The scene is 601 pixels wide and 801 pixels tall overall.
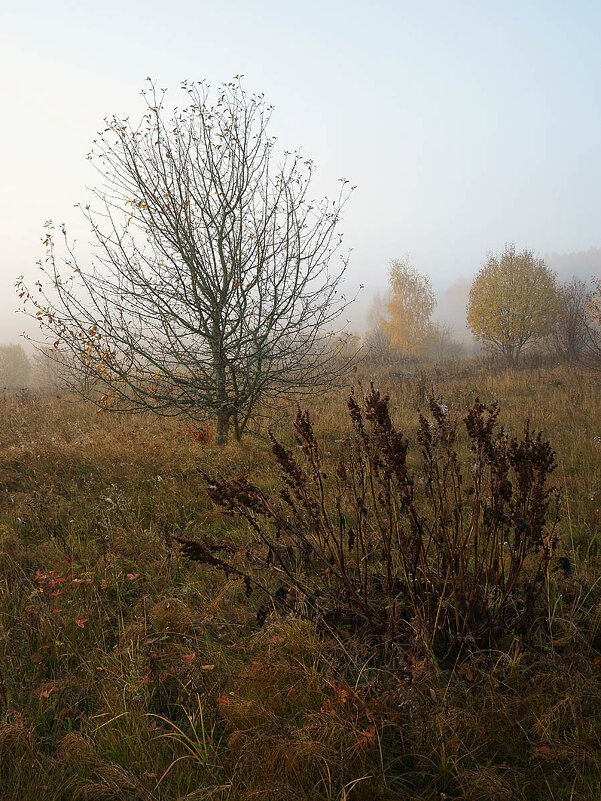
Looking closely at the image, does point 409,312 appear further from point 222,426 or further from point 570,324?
point 222,426

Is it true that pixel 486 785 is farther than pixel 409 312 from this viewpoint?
No

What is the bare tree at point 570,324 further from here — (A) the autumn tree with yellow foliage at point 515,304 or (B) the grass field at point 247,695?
(B) the grass field at point 247,695

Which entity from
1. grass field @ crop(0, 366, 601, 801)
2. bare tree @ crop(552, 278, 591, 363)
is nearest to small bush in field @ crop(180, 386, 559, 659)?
grass field @ crop(0, 366, 601, 801)

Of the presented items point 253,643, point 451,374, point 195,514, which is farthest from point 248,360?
point 451,374

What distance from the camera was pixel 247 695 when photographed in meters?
2.28

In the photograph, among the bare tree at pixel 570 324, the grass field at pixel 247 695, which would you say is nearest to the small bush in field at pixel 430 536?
the grass field at pixel 247 695

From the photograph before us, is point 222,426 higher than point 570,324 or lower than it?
lower

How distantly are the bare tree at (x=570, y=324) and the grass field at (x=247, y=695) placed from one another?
20.9 metres

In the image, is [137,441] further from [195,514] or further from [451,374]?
[451,374]

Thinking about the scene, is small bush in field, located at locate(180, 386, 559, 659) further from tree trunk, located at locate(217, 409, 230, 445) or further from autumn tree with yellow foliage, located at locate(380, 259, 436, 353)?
autumn tree with yellow foliage, located at locate(380, 259, 436, 353)

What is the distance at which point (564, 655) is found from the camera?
2.46m

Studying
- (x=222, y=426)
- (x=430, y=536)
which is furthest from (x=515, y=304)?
(x=430, y=536)

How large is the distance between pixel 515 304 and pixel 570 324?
2.82 meters

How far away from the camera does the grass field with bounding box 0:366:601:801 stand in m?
1.85
